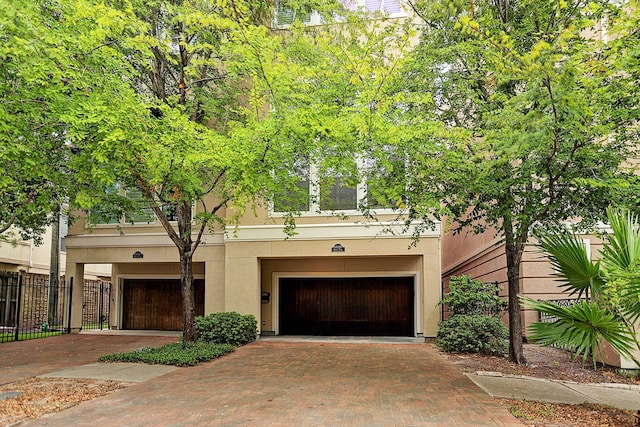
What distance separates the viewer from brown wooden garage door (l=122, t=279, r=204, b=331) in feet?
59.8

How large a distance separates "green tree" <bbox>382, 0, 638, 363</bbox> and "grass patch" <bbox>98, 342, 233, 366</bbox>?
219 inches

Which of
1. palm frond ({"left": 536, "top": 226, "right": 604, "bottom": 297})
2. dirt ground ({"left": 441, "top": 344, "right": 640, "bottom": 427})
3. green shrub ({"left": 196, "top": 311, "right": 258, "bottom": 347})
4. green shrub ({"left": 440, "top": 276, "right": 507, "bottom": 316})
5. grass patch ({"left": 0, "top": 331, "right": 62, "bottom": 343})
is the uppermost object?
palm frond ({"left": 536, "top": 226, "right": 604, "bottom": 297})

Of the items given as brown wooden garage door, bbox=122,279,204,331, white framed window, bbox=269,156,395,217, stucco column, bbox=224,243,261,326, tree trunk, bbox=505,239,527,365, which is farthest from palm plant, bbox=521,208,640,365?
brown wooden garage door, bbox=122,279,204,331

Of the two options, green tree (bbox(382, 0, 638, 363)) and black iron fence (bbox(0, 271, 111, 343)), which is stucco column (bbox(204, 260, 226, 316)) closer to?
black iron fence (bbox(0, 271, 111, 343))

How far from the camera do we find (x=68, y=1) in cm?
701

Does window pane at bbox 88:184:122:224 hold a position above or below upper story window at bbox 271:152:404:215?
below

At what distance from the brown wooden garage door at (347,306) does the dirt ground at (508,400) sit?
5199 mm

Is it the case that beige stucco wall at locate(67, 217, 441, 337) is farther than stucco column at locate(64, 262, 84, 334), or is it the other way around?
stucco column at locate(64, 262, 84, 334)

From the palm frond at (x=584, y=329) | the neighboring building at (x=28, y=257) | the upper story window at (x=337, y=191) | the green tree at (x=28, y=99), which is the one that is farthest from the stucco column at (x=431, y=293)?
the neighboring building at (x=28, y=257)

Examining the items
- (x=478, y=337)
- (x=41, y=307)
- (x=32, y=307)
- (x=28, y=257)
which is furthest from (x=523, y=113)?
(x=41, y=307)

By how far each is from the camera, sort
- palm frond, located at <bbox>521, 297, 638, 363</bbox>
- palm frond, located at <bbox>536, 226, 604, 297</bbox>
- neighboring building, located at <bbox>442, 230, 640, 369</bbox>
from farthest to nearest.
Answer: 1. neighboring building, located at <bbox>442, 230, 640, 369</bbox>
2. palm frond, located at <bbox>536, 226, 604, 297</bbox>
3. palm frond, located at <bbox>521, 297, 638, 363</bbox>

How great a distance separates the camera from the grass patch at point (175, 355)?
33.7 feet

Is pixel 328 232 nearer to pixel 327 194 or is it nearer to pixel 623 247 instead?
pixel 327 194

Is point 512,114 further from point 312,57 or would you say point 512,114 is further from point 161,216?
point 161,216
